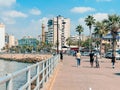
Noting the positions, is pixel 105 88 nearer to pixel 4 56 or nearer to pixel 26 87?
pixel 26 87

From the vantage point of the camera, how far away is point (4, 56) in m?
166

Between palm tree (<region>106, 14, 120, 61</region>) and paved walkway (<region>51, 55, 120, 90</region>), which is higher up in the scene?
palm tree (<region>106, 14, 120, 61</region>)

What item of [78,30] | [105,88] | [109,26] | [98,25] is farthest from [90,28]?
[105,88]

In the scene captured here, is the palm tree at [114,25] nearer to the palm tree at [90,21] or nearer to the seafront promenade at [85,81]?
the seafront promenade at [85,81]

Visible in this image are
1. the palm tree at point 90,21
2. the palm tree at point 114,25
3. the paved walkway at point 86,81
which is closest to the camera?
the paved walkway at point 86,81

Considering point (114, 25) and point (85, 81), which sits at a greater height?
point (114, 25)

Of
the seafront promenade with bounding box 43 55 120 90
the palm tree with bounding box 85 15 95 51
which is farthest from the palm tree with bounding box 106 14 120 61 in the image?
the palm tree with bounding box 85 15 95 51

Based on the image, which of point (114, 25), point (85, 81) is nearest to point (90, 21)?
point (114, 25)

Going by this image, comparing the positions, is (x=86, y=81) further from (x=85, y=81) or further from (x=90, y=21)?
(x=90, y=21)

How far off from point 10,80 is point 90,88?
1043 cm

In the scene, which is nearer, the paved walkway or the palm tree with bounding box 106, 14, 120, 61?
the paved walkway

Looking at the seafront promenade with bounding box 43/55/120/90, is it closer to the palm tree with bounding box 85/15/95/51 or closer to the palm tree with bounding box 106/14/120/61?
the palm tree with bounding box 106/14/120/61

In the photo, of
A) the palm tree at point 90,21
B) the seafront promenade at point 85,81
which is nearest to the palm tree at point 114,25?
the seafront promenade at point 85,81

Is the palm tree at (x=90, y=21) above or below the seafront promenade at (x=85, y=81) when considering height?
above
